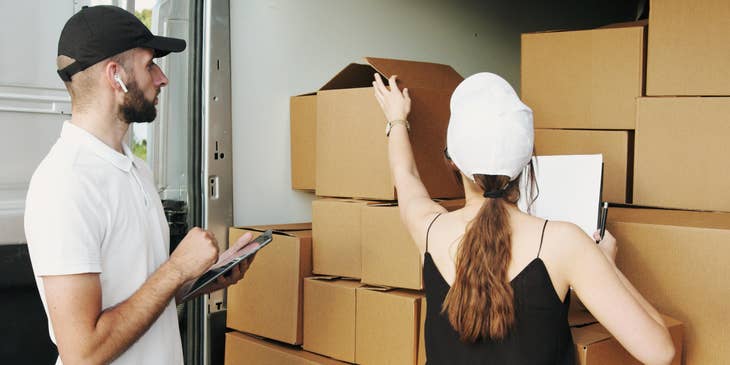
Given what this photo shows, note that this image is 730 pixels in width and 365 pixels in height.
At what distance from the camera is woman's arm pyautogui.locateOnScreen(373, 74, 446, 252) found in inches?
65.2

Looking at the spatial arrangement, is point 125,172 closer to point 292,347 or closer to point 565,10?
point 292,347

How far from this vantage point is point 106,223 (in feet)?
4.83

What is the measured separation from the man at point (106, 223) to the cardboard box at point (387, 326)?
0.64m

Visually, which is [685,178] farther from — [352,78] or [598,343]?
[352,78]

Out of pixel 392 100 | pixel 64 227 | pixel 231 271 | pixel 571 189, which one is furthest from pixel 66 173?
pixel 571 189

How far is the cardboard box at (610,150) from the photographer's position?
2.25 meters

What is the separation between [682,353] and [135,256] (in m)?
1.32

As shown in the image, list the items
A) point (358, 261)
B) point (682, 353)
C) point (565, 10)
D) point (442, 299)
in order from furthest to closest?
point (565, 10)
point (358, 261)
point (682, 353)
point (442, 299)

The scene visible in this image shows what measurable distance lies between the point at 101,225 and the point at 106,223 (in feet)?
0.04

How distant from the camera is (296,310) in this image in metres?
2.31

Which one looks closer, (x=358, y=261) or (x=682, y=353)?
(x=682, y=353)

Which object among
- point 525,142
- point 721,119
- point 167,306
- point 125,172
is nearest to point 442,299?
point 525,142

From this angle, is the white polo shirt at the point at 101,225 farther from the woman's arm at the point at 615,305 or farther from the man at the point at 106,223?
the woman's arm at the point at 615,305

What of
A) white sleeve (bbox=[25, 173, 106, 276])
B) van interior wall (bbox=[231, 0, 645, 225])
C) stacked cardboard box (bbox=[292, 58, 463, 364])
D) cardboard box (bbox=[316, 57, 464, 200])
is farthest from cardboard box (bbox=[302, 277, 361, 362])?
white sleeve (bbox=[25, 173, 106, 276])
